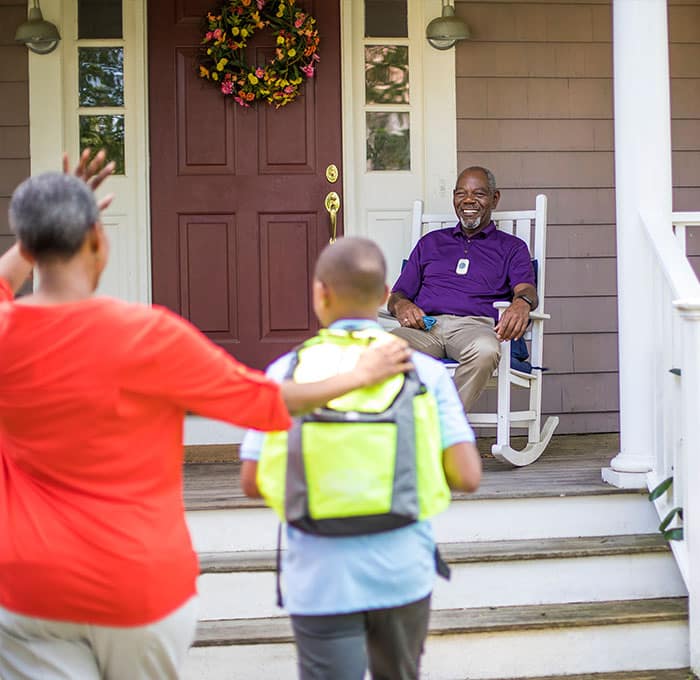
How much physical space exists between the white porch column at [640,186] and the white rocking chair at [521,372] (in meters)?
0.51

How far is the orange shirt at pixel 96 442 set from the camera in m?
1.58

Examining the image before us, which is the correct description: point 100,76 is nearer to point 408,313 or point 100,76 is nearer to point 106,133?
point 106,133

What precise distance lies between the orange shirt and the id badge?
3.03 meters

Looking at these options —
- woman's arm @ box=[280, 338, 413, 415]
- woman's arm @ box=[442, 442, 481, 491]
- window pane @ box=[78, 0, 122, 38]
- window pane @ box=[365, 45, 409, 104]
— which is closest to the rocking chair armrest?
window pane @ box=[365, 45, 409, 104]

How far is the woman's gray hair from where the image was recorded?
1.63 meters

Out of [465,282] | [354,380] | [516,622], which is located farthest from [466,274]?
[354,380]

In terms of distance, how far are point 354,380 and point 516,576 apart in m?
1.94

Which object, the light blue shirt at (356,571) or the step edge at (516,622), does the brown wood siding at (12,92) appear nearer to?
the step edge at (516,622)

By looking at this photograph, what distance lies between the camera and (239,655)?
3.15 metres

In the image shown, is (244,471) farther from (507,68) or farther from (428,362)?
(507,68)

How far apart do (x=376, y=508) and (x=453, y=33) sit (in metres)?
3.65

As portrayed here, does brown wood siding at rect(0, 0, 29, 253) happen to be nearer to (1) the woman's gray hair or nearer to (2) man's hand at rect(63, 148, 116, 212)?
(2) man's hand at rect(63, 148, 116, 212)

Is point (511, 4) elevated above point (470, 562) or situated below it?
above

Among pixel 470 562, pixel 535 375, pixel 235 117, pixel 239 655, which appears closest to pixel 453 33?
pixel 235 117
